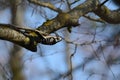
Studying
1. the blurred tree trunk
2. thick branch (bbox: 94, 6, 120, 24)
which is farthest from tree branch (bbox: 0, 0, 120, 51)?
the blurred tree trunk

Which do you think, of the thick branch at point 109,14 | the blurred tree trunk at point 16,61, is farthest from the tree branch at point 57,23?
the blurred tree trunk at point 16,61

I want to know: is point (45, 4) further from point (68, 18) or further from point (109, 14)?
point (109, 14)

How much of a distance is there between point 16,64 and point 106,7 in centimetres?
218

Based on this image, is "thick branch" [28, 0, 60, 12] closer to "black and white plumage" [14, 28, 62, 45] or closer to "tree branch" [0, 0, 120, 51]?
"tree branch" [0, 0, 120, 51]

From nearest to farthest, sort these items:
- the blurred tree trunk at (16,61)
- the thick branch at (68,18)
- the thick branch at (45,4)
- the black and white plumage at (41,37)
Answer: the black and white plumage at (41,37)
the thick branch at (68,18)
the thick branch at (45,4)
the blurred tree trunk at (16,61)

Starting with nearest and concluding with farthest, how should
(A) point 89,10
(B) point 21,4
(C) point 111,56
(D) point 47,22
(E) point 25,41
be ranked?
(E) point 25,41
(D) point 47,22
(A) point 89,10
(B) point 21,4
(C) point 111,56

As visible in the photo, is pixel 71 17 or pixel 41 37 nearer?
pixel 41 37

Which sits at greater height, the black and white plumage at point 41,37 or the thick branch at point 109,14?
the black and white plumage at point 41,37

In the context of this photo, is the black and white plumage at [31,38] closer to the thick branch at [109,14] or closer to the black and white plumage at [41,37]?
the black and white plumage at [41,37]

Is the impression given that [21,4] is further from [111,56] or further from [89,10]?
[111,56]

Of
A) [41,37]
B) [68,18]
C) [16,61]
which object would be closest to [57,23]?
[68,18]

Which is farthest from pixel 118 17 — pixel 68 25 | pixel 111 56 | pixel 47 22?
pixel 111 56

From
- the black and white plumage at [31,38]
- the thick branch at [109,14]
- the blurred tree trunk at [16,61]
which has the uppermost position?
the black and white plumage at [31,38]

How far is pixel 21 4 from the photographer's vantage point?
3135 millimetres
